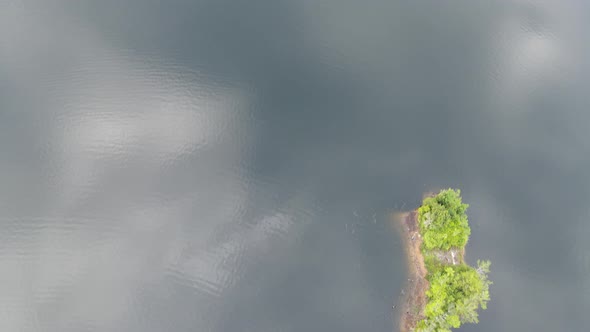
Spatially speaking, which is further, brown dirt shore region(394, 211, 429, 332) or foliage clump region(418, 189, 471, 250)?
brown dirt shore region(394, 211, 429, 332)

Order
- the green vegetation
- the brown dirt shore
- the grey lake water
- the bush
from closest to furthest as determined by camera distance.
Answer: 1. the bush
2. the green vegetation
3. the grey lake water
4. the brown dirt shore

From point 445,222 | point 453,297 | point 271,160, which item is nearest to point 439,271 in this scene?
point 453,297

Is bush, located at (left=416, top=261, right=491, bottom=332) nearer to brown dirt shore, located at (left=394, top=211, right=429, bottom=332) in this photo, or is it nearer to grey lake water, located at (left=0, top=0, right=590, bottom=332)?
brown dirt shore, located at (left=394, top=211, right=429, bottom=332)

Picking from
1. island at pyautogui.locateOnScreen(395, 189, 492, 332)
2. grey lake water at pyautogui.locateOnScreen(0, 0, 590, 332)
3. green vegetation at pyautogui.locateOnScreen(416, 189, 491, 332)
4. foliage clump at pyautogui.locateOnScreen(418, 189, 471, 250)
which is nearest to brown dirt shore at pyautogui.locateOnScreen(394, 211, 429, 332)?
island at pyautogui.locateOnScreen(395, 189, 492, 332)

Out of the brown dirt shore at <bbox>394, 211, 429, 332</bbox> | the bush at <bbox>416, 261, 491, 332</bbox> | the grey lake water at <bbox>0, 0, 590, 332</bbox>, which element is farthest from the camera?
the brown dirt shore at <bbox>394, 211, 429, 332</bbox>

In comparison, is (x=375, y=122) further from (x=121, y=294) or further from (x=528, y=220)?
(x=121, y=294)

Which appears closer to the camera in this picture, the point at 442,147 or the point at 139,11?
the point at 442,147

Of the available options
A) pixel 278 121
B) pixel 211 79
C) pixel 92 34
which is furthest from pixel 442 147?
pixel 92 34

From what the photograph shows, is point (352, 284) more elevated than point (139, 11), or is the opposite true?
point (139, 11)
